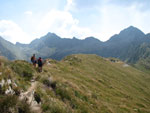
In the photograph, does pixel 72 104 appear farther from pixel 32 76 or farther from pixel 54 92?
pixel 32 76

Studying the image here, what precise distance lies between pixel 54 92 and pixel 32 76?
3631 millimetres

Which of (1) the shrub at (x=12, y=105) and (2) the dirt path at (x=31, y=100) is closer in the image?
(1) the shrub at (x=12, y=105)

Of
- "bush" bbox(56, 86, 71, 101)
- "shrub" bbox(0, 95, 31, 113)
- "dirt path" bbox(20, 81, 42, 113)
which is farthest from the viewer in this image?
"bush" bbox(56, 86, 71, 101)

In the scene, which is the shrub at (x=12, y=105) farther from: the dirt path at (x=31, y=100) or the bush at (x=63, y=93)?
the bush at (x=63, y=93)

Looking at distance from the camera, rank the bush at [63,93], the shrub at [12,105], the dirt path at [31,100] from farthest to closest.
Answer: the bush at [63,93], the dirt path at [31,100], the shrub at [12,105]

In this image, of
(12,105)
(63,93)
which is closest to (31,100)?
(12,105)

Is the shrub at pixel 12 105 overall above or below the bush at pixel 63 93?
above

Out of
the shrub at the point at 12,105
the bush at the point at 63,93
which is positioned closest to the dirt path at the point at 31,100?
the shrub at the point at 12,105

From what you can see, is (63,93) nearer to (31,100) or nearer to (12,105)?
(31,100)

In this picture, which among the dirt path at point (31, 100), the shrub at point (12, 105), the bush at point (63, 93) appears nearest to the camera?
the shrub at point (12, 105)

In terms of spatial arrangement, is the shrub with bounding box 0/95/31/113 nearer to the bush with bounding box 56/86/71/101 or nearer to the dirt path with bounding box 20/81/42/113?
the dirt path with bounding box 20/81/42/113

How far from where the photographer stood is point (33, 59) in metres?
25.0

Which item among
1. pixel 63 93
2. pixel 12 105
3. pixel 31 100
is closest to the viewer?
pixel 12 105

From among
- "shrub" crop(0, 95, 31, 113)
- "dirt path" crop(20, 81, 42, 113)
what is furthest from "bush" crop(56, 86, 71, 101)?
"shrub" crop(0, 95, 31, 113)
